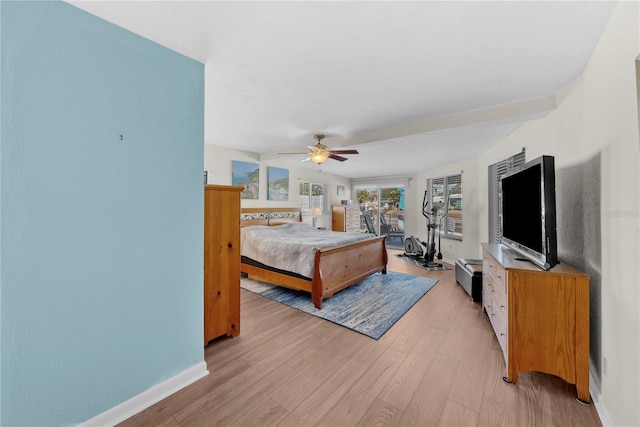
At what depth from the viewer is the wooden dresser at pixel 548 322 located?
156cm

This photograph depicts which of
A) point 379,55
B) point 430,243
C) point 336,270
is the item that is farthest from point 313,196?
point 379,55

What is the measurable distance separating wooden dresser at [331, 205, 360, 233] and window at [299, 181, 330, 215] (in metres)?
0.33

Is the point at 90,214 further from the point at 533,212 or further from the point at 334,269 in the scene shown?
the point at 533,212

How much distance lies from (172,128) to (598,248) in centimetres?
296

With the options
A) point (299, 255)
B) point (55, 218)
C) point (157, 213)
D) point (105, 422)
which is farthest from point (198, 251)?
point (299, 255)

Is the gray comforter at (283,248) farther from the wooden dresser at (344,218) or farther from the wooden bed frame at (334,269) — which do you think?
the wooden dresser at (344,218)

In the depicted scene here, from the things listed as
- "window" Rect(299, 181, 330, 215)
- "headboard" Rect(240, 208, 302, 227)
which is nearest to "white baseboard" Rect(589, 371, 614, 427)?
"headboard" Rect(240, 208, 302, 227)

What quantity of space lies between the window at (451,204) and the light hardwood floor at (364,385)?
10.9 ft

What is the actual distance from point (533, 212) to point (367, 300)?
205 cm

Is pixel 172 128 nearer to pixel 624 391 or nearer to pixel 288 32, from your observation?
pixel 288 32

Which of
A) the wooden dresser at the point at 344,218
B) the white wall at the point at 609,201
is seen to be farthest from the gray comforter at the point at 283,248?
the wooden dresser at the point at 344,218

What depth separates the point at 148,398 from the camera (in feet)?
5.10

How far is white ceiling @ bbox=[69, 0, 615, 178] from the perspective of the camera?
1364mm

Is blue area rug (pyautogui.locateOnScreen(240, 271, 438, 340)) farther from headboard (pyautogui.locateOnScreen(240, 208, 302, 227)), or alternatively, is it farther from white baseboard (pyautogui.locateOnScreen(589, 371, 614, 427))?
white baseboard (pyautogui.locateOnScreen(589, 371, 614, 427))
